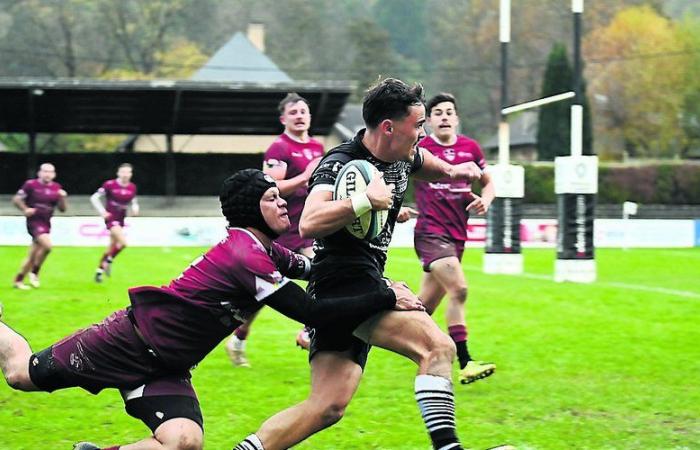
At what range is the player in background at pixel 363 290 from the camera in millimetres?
5430

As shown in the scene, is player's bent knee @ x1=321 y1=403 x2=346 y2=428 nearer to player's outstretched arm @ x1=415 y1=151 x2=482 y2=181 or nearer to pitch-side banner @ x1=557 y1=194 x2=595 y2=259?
player's outstretched arm @ x1=415 y1=151 x2=482 y2=181

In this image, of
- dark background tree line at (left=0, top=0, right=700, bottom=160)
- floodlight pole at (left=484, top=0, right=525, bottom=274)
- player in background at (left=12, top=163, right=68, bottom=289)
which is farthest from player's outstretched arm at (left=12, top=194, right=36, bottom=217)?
dark background tree line at (left=0, top=0, right=700, bottom=160)

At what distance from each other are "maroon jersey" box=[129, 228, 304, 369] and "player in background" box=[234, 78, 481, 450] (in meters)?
0.34

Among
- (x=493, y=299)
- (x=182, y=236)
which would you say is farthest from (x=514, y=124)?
(x=493, y=299)

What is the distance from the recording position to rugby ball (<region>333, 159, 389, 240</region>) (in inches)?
217

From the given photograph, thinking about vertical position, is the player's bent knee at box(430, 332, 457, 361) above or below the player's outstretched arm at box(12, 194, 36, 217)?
above

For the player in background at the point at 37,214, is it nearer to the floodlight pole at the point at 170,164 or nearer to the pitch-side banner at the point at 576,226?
the pitch-side banner at the point at 576,226

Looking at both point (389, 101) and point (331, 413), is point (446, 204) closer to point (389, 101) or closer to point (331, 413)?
point (389, 101)

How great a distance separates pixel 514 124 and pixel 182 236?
5802cm

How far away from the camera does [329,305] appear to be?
5352 millimetres

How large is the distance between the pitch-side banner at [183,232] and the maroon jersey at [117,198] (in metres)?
9.88

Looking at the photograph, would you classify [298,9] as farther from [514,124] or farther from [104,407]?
[104,407]

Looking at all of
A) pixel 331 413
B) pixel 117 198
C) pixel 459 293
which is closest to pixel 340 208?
pixel 331 413

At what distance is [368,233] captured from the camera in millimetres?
5660
